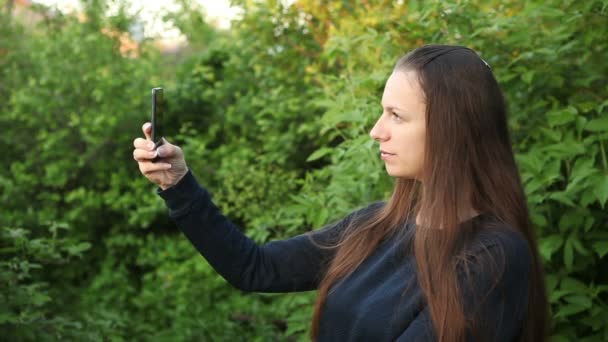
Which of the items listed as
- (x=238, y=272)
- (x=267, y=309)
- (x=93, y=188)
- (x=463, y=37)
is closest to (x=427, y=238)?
(x=238, y=272)

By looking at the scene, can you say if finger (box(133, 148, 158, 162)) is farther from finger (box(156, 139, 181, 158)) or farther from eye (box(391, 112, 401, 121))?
eye (box(391, 112, 401, 121))

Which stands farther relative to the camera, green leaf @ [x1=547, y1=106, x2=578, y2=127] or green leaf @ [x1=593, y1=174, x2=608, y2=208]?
green leaf @ [x1=547, y1=106, x2=578, y2=127]

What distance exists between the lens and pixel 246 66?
5336 mm

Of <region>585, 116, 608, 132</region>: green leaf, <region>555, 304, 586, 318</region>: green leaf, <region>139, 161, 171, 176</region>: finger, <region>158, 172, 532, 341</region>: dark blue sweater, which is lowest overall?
<region>555, 304, 586, 318</region>: green leaf

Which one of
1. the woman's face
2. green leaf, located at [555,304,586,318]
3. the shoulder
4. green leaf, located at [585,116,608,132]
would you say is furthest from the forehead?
green leaf, located at [555,304,586,318]

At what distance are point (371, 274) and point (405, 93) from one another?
446 millimetres

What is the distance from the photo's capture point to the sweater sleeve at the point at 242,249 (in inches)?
79.3

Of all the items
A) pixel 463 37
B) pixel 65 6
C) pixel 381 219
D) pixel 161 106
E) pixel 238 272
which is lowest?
pixel 238 272

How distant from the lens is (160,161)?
1.96 metres

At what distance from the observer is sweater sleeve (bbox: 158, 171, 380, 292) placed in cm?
201

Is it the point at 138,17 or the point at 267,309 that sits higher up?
the point at 138,17

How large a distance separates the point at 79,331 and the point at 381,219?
1983 millimetres

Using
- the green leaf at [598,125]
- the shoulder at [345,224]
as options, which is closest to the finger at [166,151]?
the shoulder at [345,224]

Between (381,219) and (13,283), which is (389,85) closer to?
(381,219)
